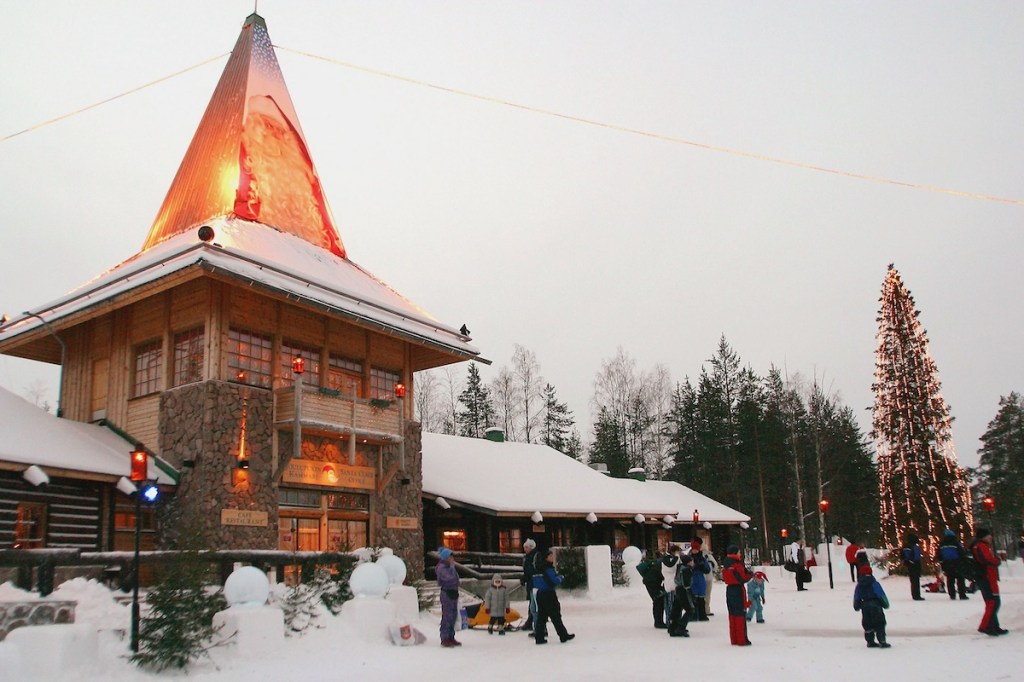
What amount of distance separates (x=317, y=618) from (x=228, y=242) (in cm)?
995

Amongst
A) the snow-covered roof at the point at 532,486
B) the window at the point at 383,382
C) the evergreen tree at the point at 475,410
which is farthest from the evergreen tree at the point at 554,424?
the window at the point at 383,382

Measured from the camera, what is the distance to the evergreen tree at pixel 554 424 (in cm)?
5722

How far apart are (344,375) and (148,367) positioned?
15.3 feet

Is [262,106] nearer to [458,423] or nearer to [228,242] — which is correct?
[228,242]

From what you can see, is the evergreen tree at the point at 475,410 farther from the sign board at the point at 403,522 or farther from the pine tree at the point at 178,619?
the pine tree at the point at 178,619

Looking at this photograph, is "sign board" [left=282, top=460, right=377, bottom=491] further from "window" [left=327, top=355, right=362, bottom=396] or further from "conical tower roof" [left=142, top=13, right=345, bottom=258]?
"conical tower roof" [left=142, top=13, right=345, bottom=258]

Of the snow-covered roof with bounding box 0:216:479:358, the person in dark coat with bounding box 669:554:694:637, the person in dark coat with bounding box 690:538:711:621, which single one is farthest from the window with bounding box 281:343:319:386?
the person in dark coat with bounding box 669:554:694:637

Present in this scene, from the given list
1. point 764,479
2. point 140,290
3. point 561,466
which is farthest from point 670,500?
point 140,290

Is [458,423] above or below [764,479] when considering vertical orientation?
above

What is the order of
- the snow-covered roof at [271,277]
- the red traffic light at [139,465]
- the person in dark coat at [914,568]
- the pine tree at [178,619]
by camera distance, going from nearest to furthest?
the pine tree at [178,619]
the red traffic light at [139,465]
the snow-covered roof at [271,277]
the person in dark coat at [914,568]

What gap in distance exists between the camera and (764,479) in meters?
51.1

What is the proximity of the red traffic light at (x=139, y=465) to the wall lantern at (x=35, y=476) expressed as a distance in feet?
17.4

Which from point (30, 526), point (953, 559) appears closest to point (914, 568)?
point (953, 559)

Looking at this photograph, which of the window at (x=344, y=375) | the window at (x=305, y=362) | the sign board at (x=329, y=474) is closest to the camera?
the sign board at (x=329, y=474)
